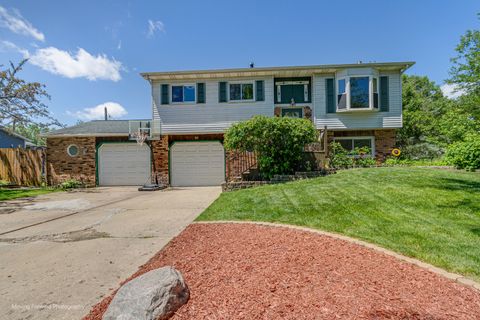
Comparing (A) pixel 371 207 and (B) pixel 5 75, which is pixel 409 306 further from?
(B) pixel 5 75

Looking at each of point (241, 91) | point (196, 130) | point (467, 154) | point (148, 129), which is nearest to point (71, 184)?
point (148, 129)

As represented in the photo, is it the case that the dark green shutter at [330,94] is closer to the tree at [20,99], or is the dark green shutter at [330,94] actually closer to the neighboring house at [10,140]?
the tree at [20,99]

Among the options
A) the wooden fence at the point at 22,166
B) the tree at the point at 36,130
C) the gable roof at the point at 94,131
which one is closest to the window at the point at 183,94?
the gable roof at the point at 94,131

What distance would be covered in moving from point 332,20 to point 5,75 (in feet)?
57.9

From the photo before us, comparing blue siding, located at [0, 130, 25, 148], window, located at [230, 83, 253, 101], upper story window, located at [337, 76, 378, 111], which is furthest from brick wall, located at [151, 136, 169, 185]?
blue siding, located at [0, 130, 25, 148]

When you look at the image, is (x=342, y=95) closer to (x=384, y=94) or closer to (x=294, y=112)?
(x=384, y=94)

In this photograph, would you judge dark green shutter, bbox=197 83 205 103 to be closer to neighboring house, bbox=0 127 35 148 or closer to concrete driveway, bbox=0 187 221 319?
concrete driveway, bbox=0 187 221 319

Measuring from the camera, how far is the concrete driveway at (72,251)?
2379mm

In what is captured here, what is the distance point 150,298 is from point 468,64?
14.1 metres

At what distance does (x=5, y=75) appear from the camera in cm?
1325

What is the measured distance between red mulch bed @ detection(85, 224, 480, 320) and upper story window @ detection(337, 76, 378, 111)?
11143 millimetres

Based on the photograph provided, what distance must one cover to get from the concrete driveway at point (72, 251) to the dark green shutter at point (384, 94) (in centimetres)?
1150

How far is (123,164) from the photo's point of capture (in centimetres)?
1370

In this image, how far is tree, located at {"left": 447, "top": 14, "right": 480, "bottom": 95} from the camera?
9718 mm
